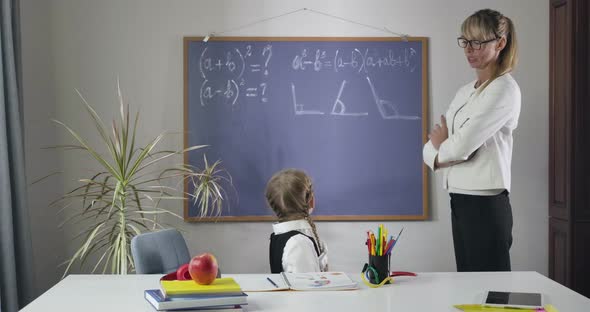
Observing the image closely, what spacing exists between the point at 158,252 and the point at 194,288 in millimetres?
813

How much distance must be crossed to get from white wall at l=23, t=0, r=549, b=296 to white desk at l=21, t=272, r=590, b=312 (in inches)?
74.8

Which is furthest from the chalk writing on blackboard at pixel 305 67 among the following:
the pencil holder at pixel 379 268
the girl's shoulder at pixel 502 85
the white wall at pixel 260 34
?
the pencil holder at pixel 379 268

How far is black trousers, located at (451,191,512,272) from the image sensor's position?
3.13m

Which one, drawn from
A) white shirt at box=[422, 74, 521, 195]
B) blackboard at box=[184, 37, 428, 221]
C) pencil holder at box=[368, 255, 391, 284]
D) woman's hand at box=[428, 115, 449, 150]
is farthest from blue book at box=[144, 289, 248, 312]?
blackboard at box=[184, 37, 428, 221]

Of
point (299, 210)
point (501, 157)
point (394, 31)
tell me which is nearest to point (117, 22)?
point (394, 31)

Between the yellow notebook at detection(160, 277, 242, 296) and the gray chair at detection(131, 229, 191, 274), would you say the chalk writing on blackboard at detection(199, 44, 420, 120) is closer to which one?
the gray chair at detection(131, 229, 191, 274)

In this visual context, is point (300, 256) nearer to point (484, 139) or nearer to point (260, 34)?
point (484, 139)

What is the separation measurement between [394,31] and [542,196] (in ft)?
4.26

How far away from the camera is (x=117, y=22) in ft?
14.2

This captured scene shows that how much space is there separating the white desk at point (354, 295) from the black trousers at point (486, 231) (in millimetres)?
637

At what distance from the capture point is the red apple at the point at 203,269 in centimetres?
207

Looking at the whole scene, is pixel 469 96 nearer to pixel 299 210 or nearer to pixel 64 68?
pixel 299 210

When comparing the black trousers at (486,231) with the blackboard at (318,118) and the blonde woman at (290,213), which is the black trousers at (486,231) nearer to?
the blonde woman at (290,213)

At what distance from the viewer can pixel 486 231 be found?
123 inches
